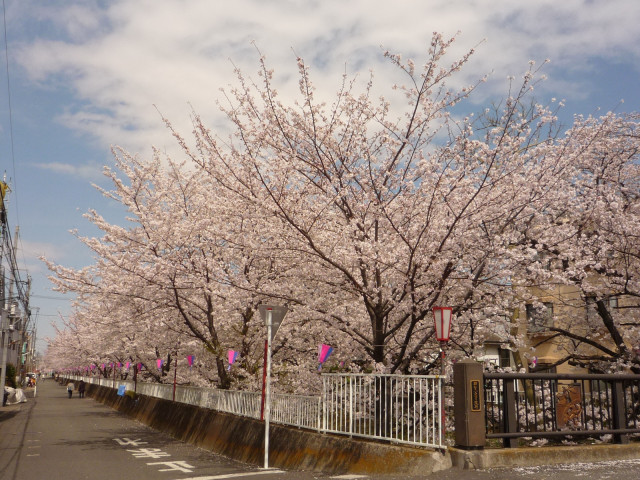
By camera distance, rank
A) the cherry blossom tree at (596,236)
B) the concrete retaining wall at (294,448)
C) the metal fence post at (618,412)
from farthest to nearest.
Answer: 1. the cherry blossom tree at (596,236)
2. the metal fence post at (618,412)
3. the concrete retaining wall at (294,448)

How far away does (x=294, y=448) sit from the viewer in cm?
1104

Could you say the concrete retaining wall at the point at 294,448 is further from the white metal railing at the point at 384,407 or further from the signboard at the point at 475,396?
the signboard at the point at 475,396

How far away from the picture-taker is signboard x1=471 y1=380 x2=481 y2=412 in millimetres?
7855

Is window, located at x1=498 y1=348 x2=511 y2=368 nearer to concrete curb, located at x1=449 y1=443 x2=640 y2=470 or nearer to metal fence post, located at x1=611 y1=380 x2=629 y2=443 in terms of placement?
Result: metal fence post, located at x1=611 y1=380 x2=629 y2=443

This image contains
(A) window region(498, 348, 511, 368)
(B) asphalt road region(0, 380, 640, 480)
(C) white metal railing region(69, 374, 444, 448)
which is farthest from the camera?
(A) window region(498, 348, 511, 368)

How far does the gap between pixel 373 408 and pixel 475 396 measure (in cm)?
240

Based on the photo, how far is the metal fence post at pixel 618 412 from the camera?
373 inches

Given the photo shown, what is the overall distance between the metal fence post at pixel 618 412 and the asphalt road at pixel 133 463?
80 centimetres

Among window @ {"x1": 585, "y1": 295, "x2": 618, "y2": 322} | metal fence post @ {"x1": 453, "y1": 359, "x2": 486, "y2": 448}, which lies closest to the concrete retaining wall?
metal fence post @ {"x1": 453, "y1": 359, "x2": 486, "y2": 448}

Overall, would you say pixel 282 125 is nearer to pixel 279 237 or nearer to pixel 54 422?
pixel 279 237

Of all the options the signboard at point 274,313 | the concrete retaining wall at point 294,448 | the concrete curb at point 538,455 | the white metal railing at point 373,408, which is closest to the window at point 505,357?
the concrete retaining wall at point 294,448

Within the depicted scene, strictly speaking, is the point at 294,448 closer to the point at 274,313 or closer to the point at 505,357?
the point at 274,313

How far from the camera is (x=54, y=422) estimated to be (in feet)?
85.7

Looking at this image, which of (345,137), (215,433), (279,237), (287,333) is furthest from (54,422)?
(345,137)
